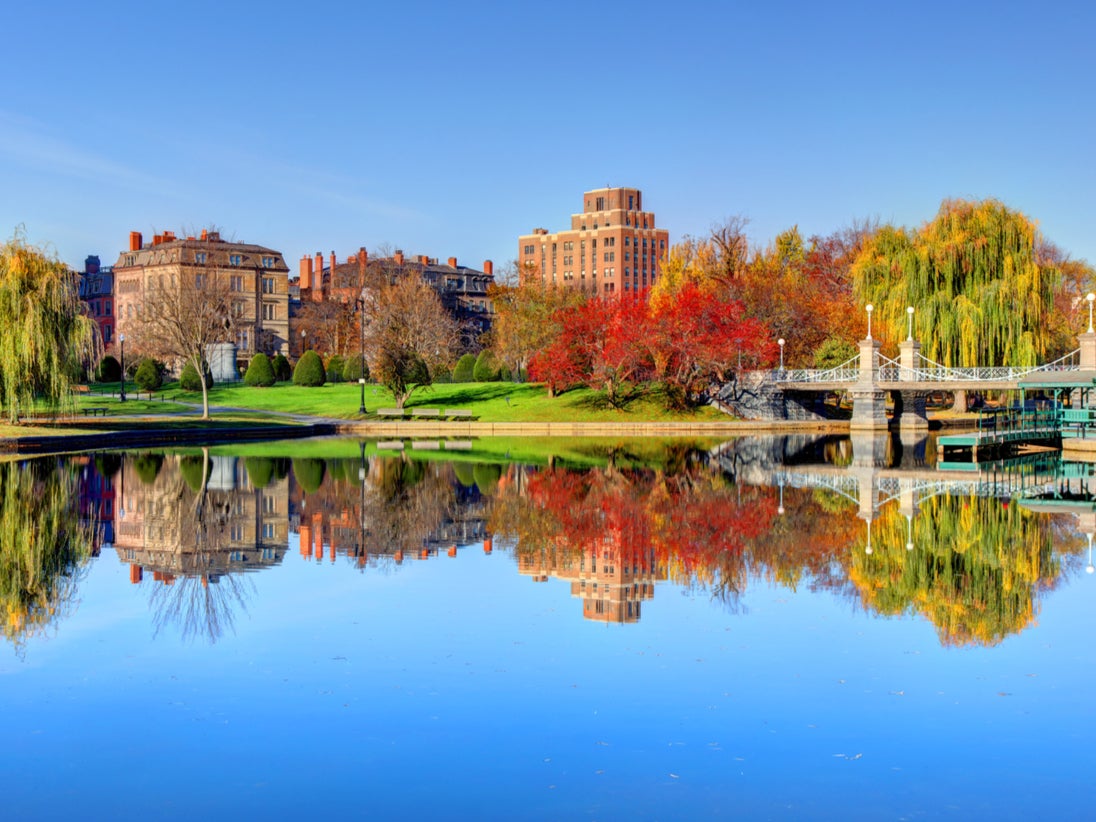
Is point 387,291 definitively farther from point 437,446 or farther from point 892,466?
point 892,466

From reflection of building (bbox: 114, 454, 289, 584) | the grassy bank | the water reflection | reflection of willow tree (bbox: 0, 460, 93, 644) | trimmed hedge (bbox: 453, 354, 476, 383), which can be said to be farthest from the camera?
trimmed hedge (bbox: 453, 354, 476, 383)

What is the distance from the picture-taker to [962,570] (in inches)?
666

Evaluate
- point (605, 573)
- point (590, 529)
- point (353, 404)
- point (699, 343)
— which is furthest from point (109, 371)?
point (605, 573)

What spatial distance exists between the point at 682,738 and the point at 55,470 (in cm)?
2747

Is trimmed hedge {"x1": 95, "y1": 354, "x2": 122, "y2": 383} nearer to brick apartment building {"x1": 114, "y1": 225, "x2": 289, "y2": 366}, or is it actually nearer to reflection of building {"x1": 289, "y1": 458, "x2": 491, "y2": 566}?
brick apartment building {"x1": 114, "y1": 225, "x2": 289, "y2": 366}

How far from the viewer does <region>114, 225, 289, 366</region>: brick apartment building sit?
104 meters

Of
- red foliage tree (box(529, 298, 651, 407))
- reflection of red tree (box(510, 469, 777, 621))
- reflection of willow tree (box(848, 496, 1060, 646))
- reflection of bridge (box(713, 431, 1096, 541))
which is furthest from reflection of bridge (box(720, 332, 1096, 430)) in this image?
reflection of willow tree (box(848, 496, 1060, 646))

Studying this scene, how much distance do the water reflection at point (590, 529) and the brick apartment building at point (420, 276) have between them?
64804mm

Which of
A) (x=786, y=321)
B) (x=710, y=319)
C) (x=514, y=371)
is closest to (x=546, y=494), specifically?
(x=710, y=319)

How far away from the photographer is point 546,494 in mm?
27797

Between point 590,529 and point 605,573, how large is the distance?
15.8 ft

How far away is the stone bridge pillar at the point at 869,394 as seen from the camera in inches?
2237

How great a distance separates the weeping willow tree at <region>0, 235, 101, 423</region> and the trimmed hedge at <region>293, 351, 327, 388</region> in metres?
35.8

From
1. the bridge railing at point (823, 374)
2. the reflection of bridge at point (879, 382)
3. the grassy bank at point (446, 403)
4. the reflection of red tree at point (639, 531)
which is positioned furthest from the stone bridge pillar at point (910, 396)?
the reflection of red tree at point (639, 531)
